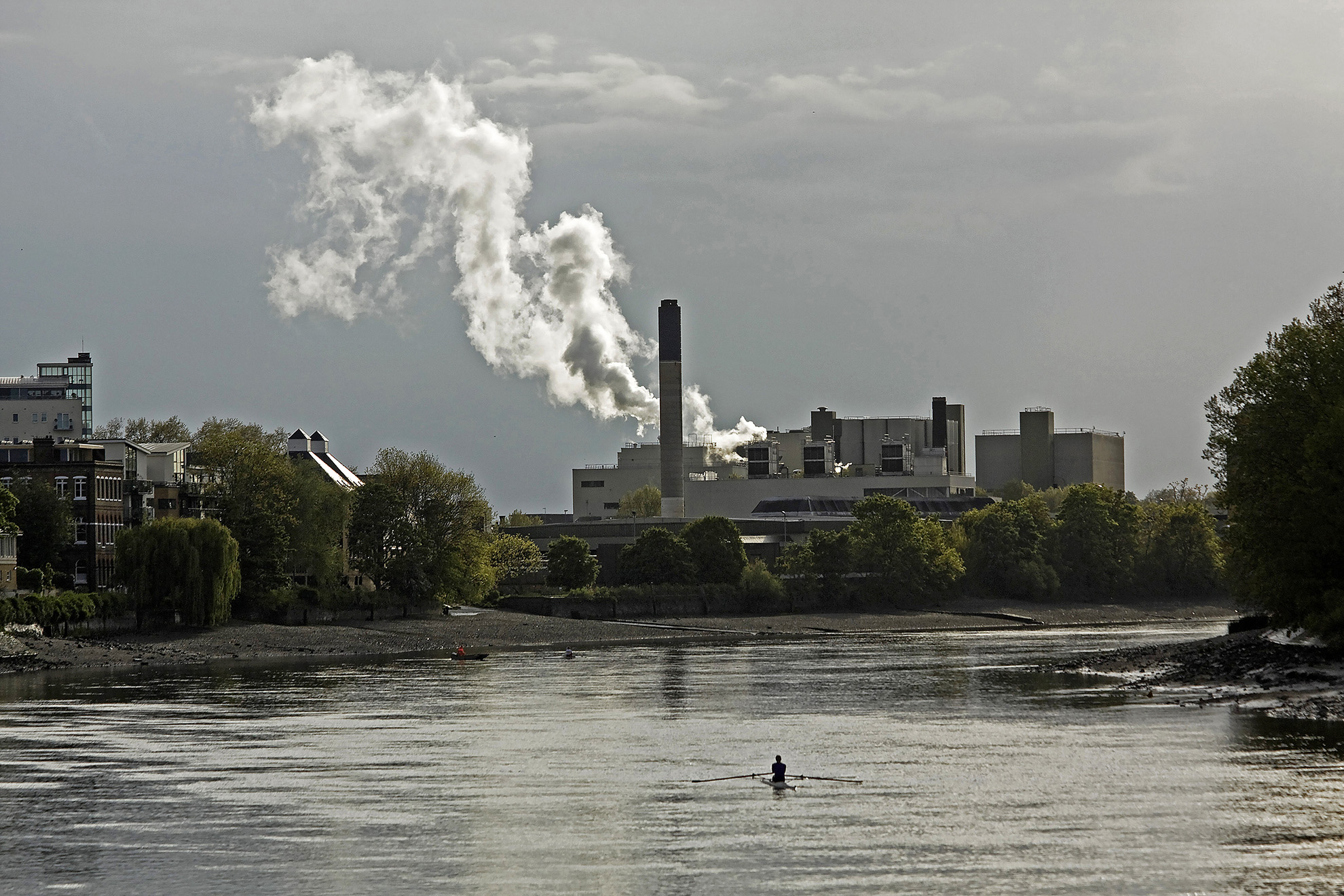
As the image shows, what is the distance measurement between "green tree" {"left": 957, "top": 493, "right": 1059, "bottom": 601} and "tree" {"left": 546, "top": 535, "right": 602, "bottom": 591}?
45.0 meters

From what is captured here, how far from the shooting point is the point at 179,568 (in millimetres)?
119562

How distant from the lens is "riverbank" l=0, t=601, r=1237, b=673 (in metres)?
108

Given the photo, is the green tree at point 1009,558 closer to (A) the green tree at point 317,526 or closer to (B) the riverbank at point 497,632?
(B) the riverbank at point 497,632

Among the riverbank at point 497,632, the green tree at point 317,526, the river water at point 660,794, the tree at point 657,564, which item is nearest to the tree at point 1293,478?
the river water at point 660,794

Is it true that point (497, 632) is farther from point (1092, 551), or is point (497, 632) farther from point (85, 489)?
point (1092, 551)

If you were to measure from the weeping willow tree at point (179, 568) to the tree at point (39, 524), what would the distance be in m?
4.89

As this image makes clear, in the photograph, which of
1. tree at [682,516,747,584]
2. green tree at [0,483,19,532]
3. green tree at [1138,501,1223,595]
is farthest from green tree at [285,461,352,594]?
green tree at [1138,501,1223,595]

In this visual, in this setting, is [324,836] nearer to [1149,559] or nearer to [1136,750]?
[1136,750]

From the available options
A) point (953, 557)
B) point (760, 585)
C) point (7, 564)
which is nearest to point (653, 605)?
point (760, 585)

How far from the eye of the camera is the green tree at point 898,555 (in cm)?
17462

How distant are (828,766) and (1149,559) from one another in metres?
155

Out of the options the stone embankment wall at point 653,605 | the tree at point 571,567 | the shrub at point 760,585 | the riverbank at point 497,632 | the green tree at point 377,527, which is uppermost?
the green tree at point 377,527

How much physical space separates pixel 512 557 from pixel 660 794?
121348mm

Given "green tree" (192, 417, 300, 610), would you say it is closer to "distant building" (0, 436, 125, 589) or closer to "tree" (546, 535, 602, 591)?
"distant building" (0, 436, 125, 589)
